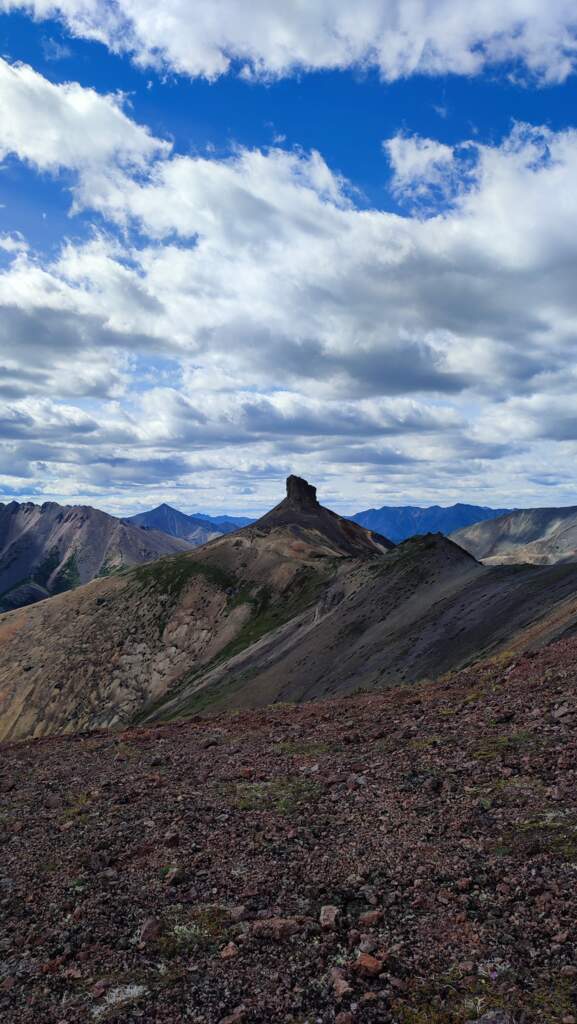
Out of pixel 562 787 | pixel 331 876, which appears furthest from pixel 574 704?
pixel 331 876

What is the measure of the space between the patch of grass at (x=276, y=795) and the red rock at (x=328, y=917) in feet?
12.8

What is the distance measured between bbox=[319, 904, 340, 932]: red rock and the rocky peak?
140 m

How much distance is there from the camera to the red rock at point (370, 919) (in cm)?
895

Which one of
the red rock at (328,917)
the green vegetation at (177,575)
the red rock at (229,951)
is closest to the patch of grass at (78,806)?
the red rock at (229,951)

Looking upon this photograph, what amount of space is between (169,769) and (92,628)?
92469 millimetres

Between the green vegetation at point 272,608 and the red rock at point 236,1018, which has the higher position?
the red rock at point 236,1018

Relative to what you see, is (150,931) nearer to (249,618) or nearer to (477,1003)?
(477,1003)

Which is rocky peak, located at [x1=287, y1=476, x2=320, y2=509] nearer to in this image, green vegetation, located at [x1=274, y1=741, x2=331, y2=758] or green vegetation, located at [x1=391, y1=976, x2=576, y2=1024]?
green vegetation, located at [x1=274, y1=741, x2=331, y2=758]

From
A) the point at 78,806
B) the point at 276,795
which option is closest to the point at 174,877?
the point at 276,795

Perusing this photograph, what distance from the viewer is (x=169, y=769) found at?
18.0 m

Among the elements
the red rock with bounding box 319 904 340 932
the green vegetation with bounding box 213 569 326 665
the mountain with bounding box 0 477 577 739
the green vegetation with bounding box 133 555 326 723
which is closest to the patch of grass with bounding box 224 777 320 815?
the red rock with bounding box 319 904 340 932

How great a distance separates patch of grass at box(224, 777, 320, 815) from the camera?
13688 mm

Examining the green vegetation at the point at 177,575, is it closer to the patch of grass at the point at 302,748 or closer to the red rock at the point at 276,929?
the patch of grass at the point at 302,748

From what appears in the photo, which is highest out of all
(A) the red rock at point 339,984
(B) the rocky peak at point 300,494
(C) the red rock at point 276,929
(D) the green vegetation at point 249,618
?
(B) the rocky peak at point 300,494
